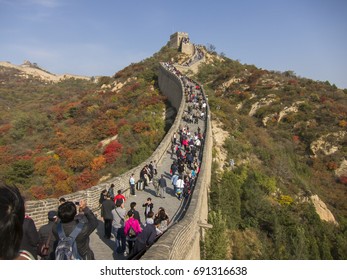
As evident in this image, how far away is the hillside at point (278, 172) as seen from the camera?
1664 centimetres

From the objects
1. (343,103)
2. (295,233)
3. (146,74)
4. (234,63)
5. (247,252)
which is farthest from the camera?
(234,63)

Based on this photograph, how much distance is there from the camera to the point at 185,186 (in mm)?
13469

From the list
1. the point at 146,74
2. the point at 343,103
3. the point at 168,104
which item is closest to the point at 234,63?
the point at 146,74

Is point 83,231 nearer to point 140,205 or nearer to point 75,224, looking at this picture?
point 75,224

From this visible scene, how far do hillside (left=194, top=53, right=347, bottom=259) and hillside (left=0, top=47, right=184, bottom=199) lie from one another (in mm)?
6296

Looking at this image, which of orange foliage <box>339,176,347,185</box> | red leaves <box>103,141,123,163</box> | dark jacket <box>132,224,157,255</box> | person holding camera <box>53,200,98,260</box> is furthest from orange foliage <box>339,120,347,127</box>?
person holding camera <box>53,200,98,260</box>

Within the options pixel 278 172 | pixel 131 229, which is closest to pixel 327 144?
pixel 278 172

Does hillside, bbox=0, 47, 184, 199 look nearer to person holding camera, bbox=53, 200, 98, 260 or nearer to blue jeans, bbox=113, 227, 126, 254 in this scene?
blue jeans, bbox=113, 227, 126, 254

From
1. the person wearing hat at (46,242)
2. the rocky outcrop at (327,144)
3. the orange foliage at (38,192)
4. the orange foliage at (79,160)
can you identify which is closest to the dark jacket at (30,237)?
the person wearing hat at (46,242)

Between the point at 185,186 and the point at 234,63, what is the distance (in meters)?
57.9

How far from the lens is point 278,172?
26125mm

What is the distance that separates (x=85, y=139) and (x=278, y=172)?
17354 millimetres

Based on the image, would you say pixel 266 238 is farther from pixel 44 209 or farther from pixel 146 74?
pixel 146 74

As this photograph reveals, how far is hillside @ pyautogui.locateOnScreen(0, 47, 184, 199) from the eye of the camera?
22.3 metres
